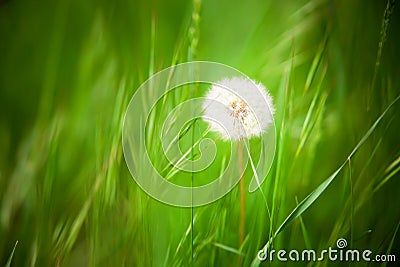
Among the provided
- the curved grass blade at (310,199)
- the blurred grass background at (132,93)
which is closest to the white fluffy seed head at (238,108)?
the blurred grass background at (132,93)

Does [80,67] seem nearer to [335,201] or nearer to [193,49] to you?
[193,49]

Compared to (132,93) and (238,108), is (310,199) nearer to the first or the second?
(238,108)

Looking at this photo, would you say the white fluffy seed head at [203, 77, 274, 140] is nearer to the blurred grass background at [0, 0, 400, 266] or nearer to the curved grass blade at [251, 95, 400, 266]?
the blurred grass background at [0, 0, 400, 266]

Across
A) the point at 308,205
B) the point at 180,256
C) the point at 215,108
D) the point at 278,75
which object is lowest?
the point at 180,256

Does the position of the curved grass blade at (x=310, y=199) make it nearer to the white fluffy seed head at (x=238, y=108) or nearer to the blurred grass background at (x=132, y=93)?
the blurred grass background at (x=132, y=93)

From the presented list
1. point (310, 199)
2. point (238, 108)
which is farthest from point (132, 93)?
point (310, 199)

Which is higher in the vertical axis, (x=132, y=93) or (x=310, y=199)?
(x=132, y=93)

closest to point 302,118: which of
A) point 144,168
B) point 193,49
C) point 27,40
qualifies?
point 193,49
